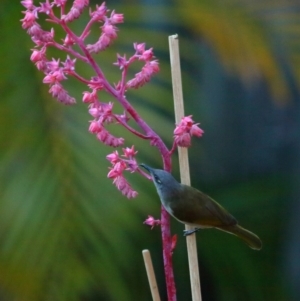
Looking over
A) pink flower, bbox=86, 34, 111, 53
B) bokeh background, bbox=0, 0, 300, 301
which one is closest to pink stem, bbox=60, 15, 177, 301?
pink flower, bbox=86, 34, 111, 53

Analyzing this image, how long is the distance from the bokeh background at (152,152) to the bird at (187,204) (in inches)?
17.7

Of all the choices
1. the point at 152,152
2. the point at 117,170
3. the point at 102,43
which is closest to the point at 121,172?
the point at 117,170

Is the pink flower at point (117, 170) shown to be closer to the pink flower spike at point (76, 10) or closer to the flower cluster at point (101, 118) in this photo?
the flower cluster at point (101, 118)

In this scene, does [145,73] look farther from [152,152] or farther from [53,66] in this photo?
[152,152]

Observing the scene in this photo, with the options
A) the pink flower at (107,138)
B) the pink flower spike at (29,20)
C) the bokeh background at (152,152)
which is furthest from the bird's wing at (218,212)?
the bokeh background at (152,152)

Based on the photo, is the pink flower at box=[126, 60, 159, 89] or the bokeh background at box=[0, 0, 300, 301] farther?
the bokeh background at box=[0, 0, 300, 301]

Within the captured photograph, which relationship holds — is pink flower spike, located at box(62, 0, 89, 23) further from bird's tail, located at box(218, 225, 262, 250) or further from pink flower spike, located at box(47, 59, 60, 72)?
bird's tail, located at box(218, 225, 262, 250)

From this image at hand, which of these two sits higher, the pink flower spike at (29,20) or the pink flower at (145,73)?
the pink flower spike at (29,20)

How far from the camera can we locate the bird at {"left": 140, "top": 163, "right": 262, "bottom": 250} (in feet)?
1.45

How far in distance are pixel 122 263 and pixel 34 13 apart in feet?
2.11

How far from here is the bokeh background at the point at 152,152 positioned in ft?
3.01

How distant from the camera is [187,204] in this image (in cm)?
45

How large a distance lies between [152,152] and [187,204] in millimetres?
473

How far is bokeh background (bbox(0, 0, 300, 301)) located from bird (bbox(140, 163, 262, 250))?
17.7 inches
